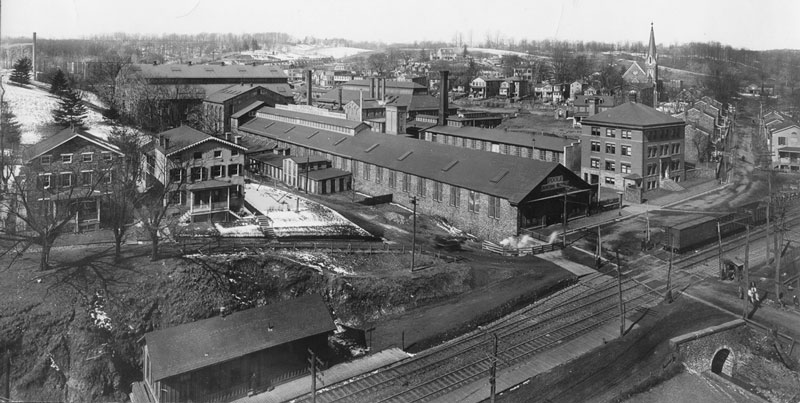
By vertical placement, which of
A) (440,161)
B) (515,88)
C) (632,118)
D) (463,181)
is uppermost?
(515,88)

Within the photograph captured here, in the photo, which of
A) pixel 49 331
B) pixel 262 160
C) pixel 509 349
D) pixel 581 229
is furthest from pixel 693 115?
pixel 49 331

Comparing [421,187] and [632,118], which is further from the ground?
[632,118]

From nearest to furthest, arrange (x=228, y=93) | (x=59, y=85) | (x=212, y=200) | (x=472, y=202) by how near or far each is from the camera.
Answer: (x=212, y=200) → (x=472, y=202) → (x=59, y=85) → (x=228, y=93)

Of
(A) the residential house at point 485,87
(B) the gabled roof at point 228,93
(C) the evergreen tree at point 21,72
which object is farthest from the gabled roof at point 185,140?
(A) the residential house at point 485,87

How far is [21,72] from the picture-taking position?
238ft

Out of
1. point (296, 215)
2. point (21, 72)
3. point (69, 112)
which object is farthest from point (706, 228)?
point (21, 72)

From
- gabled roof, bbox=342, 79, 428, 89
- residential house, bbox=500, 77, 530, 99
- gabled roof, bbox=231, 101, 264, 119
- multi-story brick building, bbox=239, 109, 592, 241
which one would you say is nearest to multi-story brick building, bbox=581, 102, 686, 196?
multi-story brick building, bbox=239, 109, 592, 241

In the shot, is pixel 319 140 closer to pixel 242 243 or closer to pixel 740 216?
pixel 242 243

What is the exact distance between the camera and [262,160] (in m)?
64.6

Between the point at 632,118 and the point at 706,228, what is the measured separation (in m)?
18.5

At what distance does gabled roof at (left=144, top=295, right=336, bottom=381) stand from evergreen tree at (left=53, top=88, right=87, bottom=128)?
4202 centimetres

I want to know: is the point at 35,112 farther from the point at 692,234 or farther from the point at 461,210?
the point at 692,234

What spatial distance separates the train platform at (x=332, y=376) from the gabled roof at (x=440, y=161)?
1965cm

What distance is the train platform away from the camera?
23281mm
